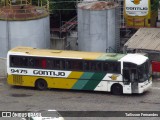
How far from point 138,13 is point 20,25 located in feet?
28.8

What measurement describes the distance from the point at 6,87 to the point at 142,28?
1098 cm

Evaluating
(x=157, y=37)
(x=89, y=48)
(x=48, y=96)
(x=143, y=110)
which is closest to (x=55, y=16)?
(x=89, y=48)

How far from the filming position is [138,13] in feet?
146

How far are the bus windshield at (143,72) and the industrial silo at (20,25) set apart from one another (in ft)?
33.2

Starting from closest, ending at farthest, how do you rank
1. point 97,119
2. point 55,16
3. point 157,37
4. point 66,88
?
point 97,119 → point 66,88 → point 157,37 → point 55,16

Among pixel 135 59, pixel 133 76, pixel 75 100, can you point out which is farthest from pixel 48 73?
pixel 135 59

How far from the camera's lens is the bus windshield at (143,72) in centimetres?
3553

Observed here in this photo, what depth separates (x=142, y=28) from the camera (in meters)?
43.2

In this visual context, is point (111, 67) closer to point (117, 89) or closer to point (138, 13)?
point (117, 89)

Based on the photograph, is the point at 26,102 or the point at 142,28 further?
the point at 142,28

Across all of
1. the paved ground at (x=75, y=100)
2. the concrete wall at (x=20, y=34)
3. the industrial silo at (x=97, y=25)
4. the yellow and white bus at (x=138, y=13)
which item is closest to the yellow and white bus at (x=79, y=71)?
the paved ground at (x=75, y=100)

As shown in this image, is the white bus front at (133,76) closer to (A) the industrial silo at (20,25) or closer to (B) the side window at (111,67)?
(B) the side window at (111,67)

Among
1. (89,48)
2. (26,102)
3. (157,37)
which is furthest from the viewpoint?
(89,48)

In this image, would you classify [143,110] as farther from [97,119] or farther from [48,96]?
[48,96]
